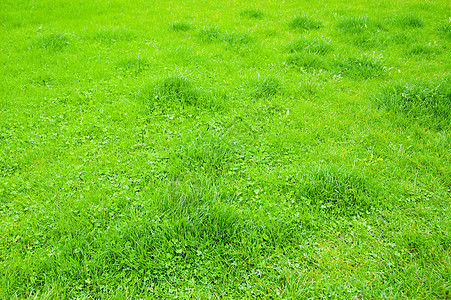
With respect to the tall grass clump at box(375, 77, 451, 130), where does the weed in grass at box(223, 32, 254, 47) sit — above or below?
above

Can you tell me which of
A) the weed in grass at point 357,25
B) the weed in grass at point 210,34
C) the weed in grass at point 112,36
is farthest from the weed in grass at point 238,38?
the weed in grass at point 357,25

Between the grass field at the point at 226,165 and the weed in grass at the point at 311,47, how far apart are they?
55 mm

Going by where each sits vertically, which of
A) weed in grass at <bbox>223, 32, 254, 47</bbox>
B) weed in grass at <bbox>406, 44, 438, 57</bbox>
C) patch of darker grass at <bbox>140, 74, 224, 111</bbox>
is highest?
weed in grass at <bbox>223, 32, 254, 47</bbox>

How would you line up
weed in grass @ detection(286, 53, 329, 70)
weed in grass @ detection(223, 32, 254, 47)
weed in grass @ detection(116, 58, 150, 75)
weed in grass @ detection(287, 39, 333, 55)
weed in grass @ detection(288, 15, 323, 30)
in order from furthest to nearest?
weed in grass @ detection(288, 15, 323, 30) → weed in grass @ detection(223, 32, 254, 47) → weed in grass @ detection(287, 39, 333, 55) → weed in grass @ detection(286, 53, 329, 70) → weed in grass @ detection(116, 58, 150, 75)

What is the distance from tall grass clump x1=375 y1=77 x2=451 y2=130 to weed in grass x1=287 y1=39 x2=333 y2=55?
2703 millimetres

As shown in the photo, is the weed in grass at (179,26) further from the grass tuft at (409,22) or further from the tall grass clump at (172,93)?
the grass tuft at (409,22)

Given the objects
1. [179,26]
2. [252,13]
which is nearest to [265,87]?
[179,26]

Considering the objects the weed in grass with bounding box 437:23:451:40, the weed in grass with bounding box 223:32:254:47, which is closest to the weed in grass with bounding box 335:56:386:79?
the weed in grass with bounding box 223:32:254:47

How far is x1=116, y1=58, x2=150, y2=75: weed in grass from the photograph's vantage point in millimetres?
8109

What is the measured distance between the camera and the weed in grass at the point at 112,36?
9.82 m

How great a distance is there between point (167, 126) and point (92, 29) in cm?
666

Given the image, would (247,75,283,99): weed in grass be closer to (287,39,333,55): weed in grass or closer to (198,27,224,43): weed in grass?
(287,39,333,55): weed in grass

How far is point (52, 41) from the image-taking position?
9.38 meters

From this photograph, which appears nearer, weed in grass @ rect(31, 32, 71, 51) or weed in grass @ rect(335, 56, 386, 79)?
weed in grass @ rect(335, 56, 386, 79)
